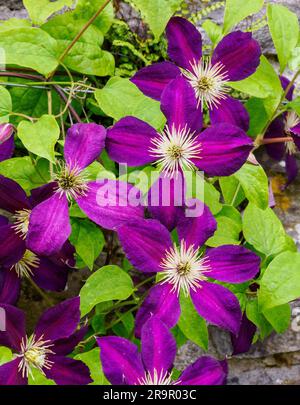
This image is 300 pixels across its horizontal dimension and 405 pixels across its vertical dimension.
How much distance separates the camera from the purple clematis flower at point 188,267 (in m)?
1.04

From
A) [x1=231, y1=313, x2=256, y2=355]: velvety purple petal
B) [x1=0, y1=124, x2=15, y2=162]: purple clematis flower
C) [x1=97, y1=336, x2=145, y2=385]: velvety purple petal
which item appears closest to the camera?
[x1=97, y1=336, x2=145, y2=385]: velvety purple petal

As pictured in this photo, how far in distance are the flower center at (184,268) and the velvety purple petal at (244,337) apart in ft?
0.78

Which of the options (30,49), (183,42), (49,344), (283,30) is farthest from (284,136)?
(49,344)

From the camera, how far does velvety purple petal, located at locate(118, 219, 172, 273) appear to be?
3.34 feet

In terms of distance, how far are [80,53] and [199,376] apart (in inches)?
27.4

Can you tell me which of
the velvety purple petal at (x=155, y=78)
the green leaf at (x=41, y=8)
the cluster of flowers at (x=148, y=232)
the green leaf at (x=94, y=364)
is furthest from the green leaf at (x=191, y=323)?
the green leaf at (x=41, y=8)

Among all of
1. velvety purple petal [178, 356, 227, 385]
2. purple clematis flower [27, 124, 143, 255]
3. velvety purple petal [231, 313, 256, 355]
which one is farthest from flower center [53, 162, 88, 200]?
velvety purple petal [231, 313, 256, 355]

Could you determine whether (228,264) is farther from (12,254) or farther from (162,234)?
(12,254)

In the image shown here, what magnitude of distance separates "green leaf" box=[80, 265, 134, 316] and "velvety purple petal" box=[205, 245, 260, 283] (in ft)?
0.55

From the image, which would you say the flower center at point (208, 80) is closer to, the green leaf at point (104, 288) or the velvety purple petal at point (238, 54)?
the velvety purple petal at point (238, 54)

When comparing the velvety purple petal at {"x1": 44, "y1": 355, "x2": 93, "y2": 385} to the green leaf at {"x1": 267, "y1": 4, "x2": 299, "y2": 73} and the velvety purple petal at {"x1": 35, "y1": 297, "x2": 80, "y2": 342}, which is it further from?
the green leaf at {"x1": 267, "y1": 4, "x2": 299, "y2": 73}

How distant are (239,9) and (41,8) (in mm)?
410
